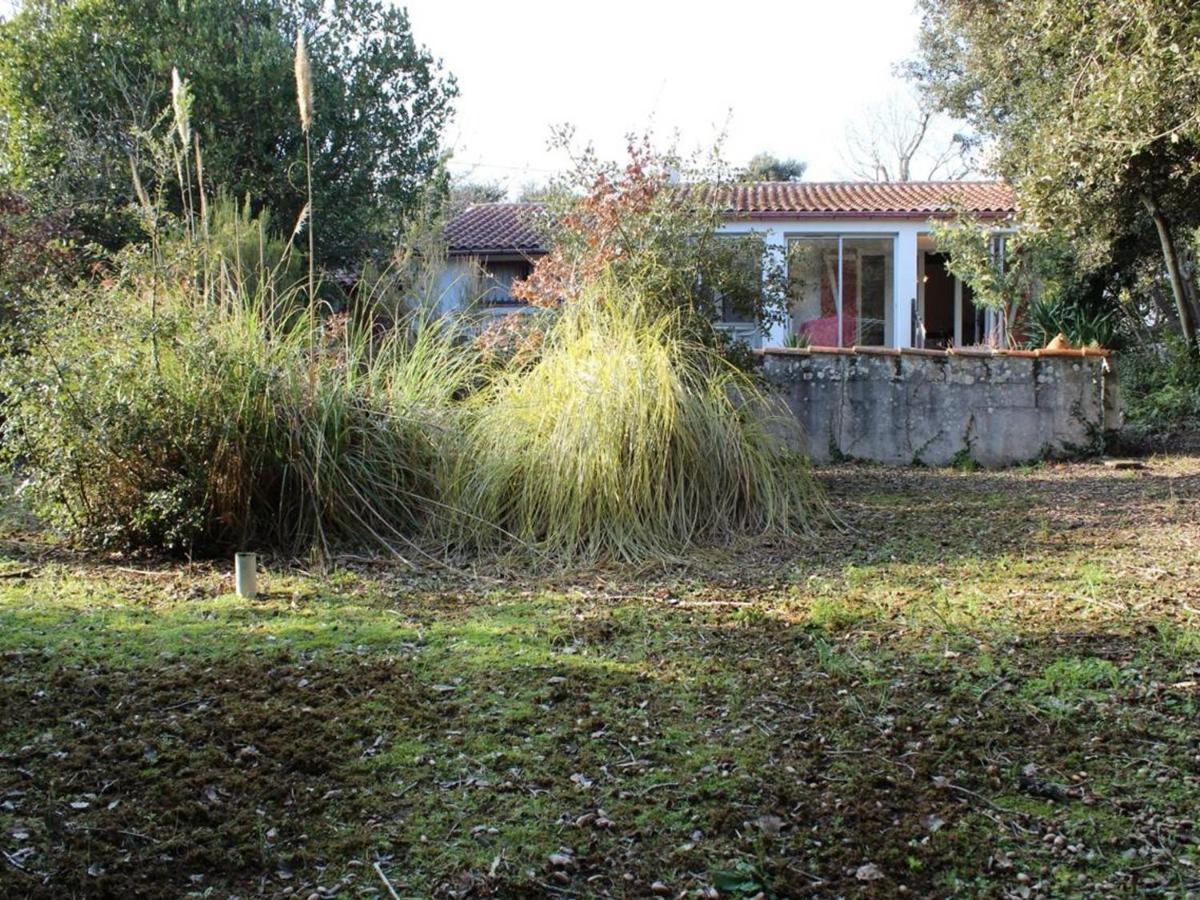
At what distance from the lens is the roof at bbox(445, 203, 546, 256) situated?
1972 centimetres

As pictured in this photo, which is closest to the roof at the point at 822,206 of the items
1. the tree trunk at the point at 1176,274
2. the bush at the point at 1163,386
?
the bush at the point at 1163,386

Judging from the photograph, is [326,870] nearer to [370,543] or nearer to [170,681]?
[170,681]

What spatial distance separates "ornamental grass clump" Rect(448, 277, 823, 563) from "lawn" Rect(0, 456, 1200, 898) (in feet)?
2.13

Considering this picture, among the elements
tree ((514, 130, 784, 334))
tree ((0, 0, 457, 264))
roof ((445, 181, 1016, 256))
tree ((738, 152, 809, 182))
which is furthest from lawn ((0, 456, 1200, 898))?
tree ((738, 152, 809, 182))

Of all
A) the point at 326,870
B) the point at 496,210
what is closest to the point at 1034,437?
the point at 326,870

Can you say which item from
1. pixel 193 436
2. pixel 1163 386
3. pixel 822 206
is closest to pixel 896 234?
pixel 822 206

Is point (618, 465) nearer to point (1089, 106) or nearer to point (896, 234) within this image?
point (1089, 106)

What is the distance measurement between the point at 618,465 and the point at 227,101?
11.9 meters

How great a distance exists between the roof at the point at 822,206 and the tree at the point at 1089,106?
2361 millimetres

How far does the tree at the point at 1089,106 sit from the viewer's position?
265 inches

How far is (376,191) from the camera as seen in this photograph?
55.9 feet

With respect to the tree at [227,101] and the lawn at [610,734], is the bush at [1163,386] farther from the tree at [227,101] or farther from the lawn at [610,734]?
the tree at [227,101]

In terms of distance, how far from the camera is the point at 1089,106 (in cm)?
756

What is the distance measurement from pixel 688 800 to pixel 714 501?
3260 millimetres
